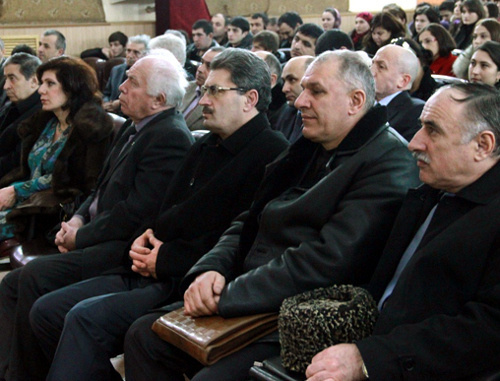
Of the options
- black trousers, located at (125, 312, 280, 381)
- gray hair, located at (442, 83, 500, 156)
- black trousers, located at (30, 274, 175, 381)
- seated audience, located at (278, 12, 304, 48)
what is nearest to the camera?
gray hair, located at (442, 83, 500, 156)

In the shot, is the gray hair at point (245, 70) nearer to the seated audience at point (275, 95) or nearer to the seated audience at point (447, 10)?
the seated audience at point (275, 95)

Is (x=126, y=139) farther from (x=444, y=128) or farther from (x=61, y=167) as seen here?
(x=444, y=128)

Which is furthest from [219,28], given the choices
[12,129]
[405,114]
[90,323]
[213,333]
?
[213,333]

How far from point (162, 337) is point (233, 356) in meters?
0.26

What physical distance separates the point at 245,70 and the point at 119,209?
0.77 meters

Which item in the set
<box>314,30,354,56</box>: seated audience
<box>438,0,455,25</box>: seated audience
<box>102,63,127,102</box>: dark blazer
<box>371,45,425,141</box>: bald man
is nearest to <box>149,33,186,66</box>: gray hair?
<box>102,63,127,102</box>: dark blazer

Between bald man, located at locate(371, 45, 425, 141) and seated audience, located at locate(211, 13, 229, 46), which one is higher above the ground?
bald man, located at locate(371, 45, 425, 141)

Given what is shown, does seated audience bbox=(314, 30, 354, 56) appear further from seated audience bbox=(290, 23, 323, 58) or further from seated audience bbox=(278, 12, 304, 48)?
seated audience bbox=(278, 12, 304, 48)

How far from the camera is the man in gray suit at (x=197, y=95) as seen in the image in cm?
456

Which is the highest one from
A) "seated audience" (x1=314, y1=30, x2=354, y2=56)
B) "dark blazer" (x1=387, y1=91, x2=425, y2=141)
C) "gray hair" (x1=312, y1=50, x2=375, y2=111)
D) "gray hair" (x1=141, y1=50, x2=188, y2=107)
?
"gray hair" (x1=312, y1=50, x2=375, y2=111)

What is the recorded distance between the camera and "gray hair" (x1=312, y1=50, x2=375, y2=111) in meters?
2.19

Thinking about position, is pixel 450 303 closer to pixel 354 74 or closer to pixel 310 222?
pixel 310 222

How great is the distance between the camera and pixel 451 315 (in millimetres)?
1670

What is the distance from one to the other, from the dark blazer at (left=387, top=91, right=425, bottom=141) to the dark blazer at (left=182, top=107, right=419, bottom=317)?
1.31 metres
